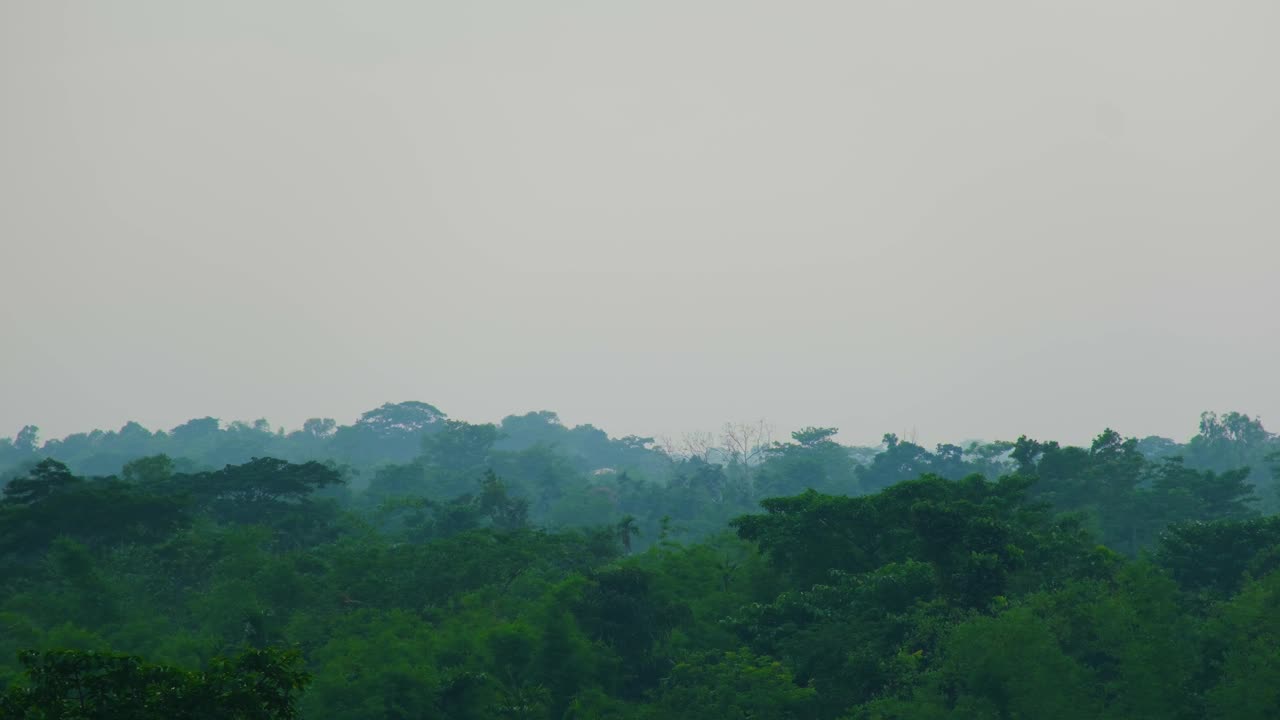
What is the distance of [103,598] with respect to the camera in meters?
29.0

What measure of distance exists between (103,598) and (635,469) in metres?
87.2

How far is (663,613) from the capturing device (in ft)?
98.4

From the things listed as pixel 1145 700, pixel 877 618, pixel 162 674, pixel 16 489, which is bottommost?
pixel 1145 700

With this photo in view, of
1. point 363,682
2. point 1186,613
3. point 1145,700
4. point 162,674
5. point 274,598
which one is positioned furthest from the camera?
point 274,598

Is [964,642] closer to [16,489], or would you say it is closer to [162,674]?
[162,674]

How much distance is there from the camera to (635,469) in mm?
114688

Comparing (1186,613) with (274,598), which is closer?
(1186,613)

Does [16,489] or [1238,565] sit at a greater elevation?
[16,489]

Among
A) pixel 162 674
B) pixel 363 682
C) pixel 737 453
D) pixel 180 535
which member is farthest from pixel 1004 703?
pixel 737 453

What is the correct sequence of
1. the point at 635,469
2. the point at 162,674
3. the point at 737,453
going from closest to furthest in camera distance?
the point at 162,674, the point at 737,453, the point at 635,469

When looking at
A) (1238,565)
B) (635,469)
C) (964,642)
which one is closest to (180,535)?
(964,642)

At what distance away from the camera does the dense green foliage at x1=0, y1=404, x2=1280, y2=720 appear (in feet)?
70.8

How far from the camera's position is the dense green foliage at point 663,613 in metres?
21.6

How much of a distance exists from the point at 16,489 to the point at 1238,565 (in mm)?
42477
